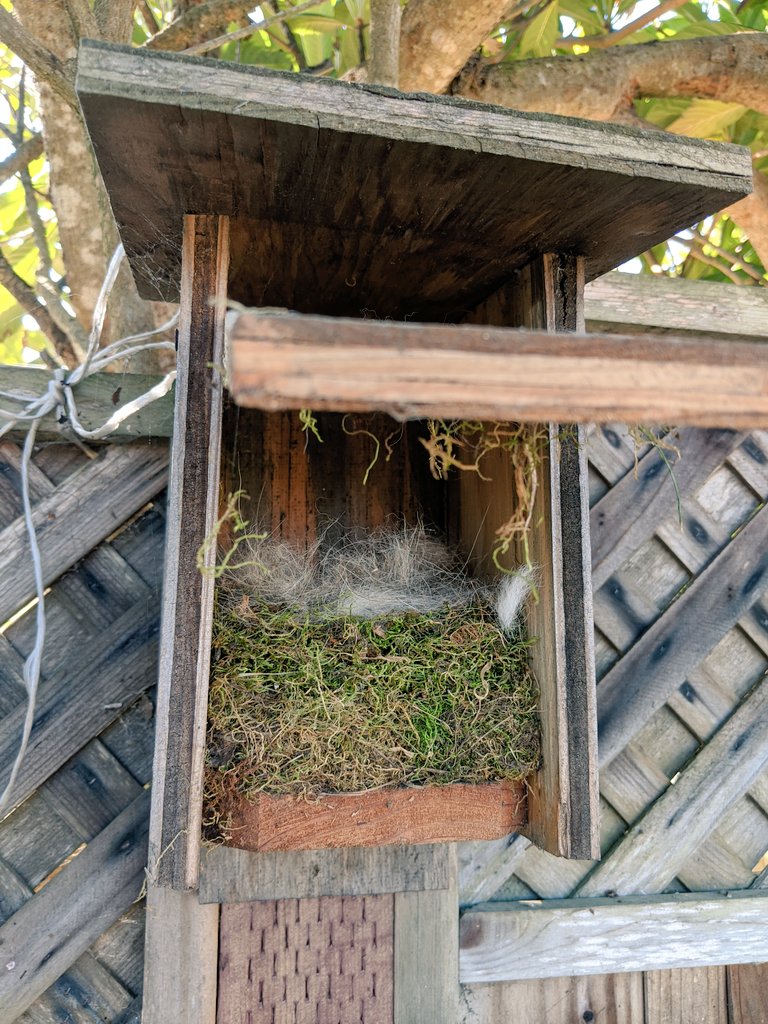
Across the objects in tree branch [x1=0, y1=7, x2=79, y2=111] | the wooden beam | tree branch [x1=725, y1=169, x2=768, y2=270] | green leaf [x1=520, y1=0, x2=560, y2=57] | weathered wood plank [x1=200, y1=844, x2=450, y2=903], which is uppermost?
tree branch [x1=0, y1=7, x2=79, y2=111]

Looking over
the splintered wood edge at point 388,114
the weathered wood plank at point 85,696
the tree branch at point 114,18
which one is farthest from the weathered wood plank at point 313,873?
the tree branch at point 114,18

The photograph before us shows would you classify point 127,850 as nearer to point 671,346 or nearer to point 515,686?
point 515,686

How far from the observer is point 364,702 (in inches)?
37.4

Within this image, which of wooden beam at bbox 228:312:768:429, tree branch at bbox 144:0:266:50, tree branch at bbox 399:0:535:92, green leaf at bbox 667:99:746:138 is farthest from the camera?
green leaf at bbox 667:99:746:138

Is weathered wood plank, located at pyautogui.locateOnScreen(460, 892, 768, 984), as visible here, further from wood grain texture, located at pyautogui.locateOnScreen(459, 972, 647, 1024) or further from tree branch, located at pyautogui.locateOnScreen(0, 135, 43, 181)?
tree branch, located at pyautogui.locateOnScreen(0, 135, 43, 181)

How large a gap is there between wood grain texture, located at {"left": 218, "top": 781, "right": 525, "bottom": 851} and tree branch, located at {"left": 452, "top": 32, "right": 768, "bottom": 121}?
1.45 metres

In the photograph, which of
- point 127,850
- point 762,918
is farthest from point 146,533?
point 762,918

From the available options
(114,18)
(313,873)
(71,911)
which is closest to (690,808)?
(313,873)

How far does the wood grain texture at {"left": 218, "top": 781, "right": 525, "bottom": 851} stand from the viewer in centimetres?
91

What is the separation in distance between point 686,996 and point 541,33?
215 centimetres

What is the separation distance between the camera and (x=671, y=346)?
1.54 ft

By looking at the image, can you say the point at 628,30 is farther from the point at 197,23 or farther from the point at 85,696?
the point at 85,696

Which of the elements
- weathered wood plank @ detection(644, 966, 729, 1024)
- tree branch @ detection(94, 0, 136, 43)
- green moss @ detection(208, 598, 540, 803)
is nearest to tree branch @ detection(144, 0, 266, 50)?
tree branch @ detection(94, 0, 136, 43)

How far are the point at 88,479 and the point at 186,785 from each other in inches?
24.7
